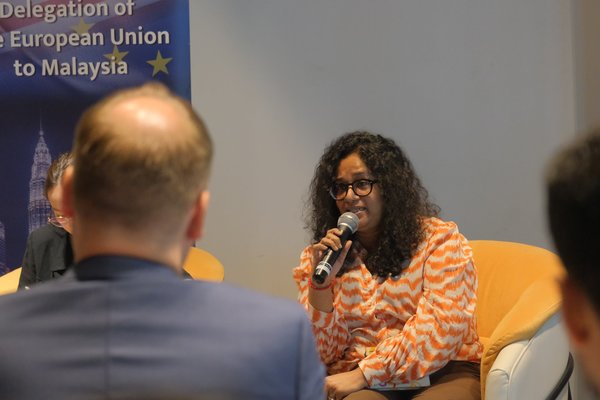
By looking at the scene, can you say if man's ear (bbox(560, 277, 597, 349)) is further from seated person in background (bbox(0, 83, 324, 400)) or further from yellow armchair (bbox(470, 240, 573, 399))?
yellow armchair (bbox(470, 240, 573, 399))

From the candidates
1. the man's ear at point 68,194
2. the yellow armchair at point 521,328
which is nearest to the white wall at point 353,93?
the yellow armchair at point 521,328

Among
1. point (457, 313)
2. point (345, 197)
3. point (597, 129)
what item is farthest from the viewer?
point (345, 197)

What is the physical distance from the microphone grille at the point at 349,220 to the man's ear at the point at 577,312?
2.19 m

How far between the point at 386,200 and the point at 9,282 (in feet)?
6.02

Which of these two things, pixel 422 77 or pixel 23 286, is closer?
pixel 23 286

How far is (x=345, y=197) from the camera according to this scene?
10.6 feet

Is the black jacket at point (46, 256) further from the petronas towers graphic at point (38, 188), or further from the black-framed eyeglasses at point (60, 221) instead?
the petronas towers graphic at point (38, 188)

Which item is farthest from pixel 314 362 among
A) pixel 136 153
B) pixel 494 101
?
pixel 494 101

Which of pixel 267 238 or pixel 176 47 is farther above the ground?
pixel 176 47

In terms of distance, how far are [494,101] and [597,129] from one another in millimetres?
3509

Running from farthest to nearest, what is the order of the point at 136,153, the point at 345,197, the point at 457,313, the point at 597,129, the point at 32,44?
1. the point at 32,44
2. the point at 345,197
3. the point at 457,313
4. the point at 136,153
5. the point at 597,129

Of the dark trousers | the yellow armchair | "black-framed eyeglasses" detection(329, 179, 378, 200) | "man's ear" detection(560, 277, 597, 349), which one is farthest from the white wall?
"man's ear" detection(560, 277, 597, 349)

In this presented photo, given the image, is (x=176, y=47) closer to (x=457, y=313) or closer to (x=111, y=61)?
(x=111, y=61)

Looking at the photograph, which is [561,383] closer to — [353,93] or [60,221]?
[353,93]
